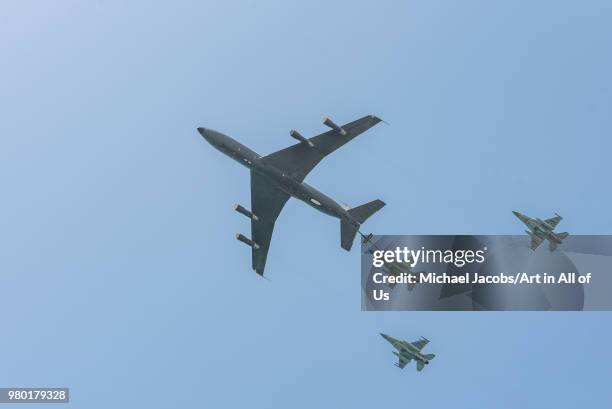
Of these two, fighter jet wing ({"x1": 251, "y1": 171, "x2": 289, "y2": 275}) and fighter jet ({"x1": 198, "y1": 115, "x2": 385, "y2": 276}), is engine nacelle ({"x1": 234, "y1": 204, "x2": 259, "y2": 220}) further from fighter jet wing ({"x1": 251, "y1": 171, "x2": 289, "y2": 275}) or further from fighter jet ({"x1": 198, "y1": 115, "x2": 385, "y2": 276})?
fighter jet wing ({"x1": 251, "y1": 171, "x2": 289, "y2": 275})

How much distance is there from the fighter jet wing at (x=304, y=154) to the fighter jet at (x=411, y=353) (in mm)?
20132

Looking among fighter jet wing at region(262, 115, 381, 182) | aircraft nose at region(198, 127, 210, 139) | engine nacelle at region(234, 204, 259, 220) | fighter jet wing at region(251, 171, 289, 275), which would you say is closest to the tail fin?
fighter jet wing at region(262, 115, 381, 182)

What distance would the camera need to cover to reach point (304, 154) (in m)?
89.0

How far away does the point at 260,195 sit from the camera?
93312 millimetres

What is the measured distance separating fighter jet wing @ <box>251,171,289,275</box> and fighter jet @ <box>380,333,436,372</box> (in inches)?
695

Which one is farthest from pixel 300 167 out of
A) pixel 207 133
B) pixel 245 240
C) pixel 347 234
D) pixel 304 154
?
pixel 245 240

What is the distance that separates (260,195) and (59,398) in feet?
95.6

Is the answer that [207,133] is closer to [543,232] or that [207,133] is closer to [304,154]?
[304,154]

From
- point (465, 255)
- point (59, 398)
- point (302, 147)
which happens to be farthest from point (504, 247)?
point (59, 398)

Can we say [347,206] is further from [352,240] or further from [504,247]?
[504,247]

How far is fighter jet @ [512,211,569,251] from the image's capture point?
9162 centimetres

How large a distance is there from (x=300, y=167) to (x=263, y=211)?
8.33 m

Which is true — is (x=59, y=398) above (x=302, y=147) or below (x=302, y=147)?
below

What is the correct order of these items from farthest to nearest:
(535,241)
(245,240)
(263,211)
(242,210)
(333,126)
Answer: (245,240)
(263,211)
(535,241)
(242,210)
(333,126)
